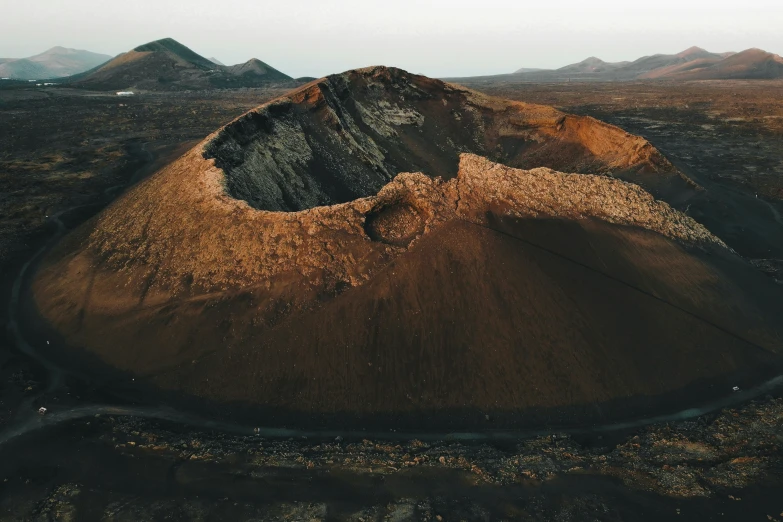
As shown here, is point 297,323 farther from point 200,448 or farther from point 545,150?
point 545,150

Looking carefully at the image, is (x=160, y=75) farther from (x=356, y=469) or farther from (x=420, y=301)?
(x=356, y=469)

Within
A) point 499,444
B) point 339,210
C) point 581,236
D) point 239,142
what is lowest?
point 499,444

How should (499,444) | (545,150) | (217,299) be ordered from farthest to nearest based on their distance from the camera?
1. (545,150)
2. (217,299)
3. (499,444)

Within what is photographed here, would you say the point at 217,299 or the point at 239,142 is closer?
the point at 217,299

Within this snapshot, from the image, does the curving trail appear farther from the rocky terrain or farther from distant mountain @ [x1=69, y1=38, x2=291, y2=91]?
distant mountain @ [x1=69, y1=38, x2=291, y2=91]

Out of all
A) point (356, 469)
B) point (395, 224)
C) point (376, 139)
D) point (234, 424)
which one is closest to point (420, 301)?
point (395, 224)

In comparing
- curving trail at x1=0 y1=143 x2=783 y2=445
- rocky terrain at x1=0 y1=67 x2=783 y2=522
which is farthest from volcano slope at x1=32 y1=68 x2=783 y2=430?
rocky terrain at x1=0 y1=67 x2=783 y2=522

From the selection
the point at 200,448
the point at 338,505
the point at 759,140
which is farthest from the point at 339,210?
the point at 759,140
